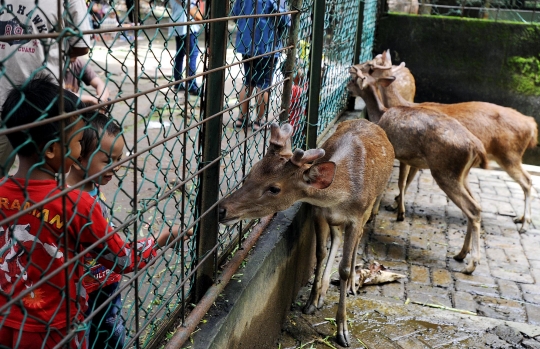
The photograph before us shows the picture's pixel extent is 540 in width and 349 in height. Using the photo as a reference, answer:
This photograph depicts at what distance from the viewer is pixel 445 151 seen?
5961 millimetres

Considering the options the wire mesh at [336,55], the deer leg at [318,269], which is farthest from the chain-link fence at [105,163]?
the wire mesh at [336,55]

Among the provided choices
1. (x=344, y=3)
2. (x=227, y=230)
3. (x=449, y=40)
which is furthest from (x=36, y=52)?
(x=449, y=40)

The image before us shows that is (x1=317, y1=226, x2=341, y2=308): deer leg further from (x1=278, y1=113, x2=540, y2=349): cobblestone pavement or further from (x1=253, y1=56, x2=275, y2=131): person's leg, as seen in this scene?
(x1=253, y1=56, x2=275, y2=131): person's leg

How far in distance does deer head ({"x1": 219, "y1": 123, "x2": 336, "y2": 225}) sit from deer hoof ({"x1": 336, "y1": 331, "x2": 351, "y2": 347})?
3.55ft

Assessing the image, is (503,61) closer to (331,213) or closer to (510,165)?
(510,165)

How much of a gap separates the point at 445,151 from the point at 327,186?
2.41 m

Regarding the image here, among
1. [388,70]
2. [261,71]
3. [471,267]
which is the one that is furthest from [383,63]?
[261,71]

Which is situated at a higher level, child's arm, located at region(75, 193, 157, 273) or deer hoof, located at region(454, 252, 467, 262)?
child's arm, located at region(75, 193, 157, 273)

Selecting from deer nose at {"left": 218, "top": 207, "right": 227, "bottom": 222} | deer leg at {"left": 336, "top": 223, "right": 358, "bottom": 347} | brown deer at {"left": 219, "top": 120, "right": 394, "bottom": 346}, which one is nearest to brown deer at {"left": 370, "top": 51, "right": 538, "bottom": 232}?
brown deer at {"left": 219, "top": 120, "right": 394, "bottom": 346}

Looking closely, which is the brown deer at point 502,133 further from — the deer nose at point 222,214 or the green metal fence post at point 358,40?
the deer nose at point 222,214

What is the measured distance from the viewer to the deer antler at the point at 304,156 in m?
3.88

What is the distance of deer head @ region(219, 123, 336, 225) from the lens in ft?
12.8

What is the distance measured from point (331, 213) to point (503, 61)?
28.0 feet

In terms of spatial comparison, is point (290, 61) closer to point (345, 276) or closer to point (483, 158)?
point (345, 276)
